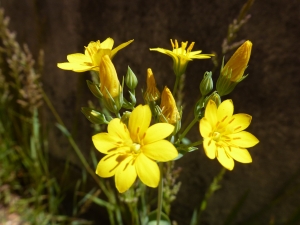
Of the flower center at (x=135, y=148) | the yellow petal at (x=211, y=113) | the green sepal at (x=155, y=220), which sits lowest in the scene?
the green sepal at (x=155, y=220)

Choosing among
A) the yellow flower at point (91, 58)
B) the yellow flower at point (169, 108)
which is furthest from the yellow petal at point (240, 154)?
the yellow flower at point (91, 58)

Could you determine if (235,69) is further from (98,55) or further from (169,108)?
(98,55)

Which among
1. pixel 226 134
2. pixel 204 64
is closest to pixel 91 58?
pixel 226 134

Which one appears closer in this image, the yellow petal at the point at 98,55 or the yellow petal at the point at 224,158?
the yellow petal at the point at 224,158

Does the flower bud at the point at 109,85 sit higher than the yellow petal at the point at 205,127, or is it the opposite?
the flower bud at the point at 109,85

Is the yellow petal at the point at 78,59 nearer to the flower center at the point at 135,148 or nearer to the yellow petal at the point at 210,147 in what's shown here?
the flower center at the point at 135,148

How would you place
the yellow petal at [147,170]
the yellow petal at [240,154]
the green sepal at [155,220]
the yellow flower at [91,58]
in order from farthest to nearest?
the green sepal at [155,220] < the yellow flower at [91,58] < the yellow petal at [240,154] < the yellow petal at [147,170]

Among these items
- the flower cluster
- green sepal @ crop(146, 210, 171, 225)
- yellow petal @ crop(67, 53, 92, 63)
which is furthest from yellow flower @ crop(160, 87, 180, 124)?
green sepal @ crop(146, 210, 171, 225)
